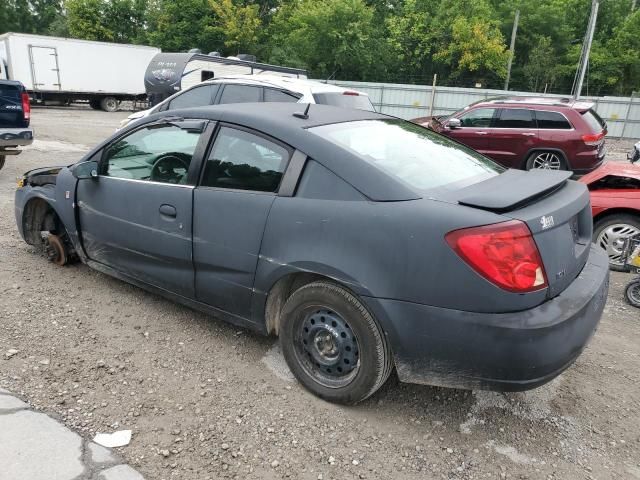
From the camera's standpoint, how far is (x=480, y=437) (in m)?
2.57

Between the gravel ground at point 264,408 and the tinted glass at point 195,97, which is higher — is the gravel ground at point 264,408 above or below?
below

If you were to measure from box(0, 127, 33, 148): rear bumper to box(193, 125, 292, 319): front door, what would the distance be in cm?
575

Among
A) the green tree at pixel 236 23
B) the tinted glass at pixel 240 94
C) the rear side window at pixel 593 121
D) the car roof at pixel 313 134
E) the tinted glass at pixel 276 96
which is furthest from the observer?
the green tree at pixel 236 23

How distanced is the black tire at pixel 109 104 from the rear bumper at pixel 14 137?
18.6 m

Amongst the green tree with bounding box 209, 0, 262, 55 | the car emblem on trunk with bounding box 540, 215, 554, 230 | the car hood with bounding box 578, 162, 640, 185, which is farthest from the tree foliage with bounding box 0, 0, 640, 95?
the car emblem on trunk with bounding box 540, 215, 554, 230

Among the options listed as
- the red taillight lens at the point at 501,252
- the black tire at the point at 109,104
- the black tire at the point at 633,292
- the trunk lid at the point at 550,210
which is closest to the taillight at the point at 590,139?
the black tire at the point at 633,292

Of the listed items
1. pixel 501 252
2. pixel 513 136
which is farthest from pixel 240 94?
pixel 501 252

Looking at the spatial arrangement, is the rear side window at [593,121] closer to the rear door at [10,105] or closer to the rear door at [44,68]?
the rear door at [10,105]

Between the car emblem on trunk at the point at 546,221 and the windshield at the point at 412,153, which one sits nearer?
the car emblem on trunk at the point at 546,221

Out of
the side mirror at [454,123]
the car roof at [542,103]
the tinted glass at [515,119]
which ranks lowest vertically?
the side mirror at [454,123]

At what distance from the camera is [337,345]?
8.76 feet

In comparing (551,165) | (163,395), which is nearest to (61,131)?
(551,165)

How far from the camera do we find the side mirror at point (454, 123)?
10438mm

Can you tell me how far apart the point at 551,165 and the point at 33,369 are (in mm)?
9657
